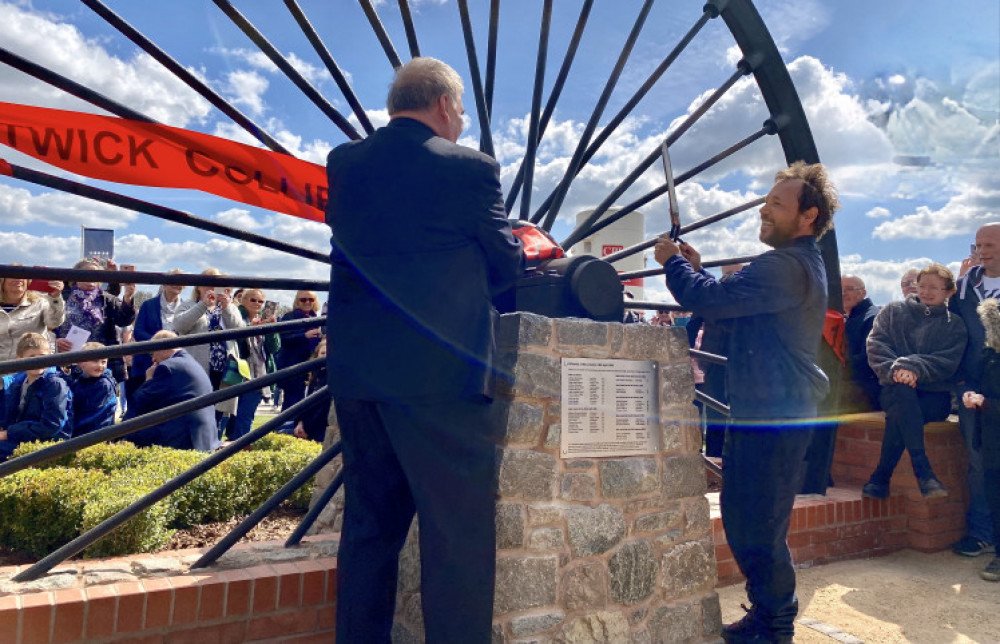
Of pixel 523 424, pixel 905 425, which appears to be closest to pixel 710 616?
pixel 523 424

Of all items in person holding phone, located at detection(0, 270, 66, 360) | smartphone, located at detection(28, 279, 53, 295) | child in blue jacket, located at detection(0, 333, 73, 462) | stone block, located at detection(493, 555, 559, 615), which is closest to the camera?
stone block, located at detection(493, 555, 559, 615)

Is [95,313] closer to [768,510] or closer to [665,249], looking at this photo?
[665,249]

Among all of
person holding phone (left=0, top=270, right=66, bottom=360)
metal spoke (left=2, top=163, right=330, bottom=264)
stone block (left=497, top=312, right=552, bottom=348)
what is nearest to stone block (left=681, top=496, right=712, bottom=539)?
stone block (left=497, top=312, right=552, bottom=348)

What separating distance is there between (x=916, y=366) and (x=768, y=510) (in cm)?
240

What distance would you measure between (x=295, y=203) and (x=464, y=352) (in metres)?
1.53

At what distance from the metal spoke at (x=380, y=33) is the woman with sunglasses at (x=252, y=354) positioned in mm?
2783

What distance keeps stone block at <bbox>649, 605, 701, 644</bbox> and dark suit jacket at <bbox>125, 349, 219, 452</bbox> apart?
128 inches

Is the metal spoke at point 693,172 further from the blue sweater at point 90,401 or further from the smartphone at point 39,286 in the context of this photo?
the smartphone at point 39,286

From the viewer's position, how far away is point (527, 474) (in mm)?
2373

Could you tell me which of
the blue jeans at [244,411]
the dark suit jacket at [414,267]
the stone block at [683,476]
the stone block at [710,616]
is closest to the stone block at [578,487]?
the stone block at [683,476]

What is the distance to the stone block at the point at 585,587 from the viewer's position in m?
2.42

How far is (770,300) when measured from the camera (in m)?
2.68

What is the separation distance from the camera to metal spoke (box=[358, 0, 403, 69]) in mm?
3389

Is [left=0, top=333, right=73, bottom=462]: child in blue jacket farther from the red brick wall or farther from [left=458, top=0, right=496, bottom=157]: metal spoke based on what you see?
[left=458, top=0, right=496, bottom=157]: metal spoke
